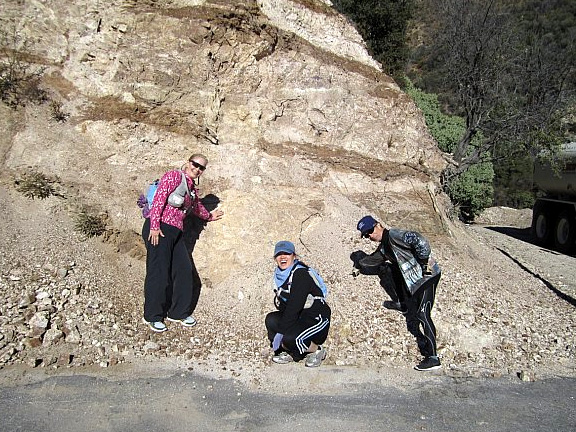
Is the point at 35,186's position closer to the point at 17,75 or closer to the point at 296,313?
the point at 17,75

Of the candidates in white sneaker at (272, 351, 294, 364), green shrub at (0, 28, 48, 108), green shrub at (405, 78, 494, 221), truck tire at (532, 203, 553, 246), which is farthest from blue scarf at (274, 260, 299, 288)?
green shrub at (405, 78, 494, 221)

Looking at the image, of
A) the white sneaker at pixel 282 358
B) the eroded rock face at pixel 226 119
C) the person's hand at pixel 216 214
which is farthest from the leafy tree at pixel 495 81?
the white sneaker at pixel 282 358

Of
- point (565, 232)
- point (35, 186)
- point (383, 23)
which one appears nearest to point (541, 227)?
point (565, 232)

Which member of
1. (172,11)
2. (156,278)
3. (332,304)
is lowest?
(332,304)

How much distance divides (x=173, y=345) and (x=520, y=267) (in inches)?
247

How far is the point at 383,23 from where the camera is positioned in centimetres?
1471

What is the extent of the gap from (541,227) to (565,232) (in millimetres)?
982

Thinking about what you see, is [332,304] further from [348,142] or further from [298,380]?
[348,142]

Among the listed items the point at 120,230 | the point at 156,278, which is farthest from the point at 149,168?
the point at 156,278

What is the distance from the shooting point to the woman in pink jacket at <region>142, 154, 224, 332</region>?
4871 millimetres

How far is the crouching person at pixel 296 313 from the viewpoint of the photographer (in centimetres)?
444

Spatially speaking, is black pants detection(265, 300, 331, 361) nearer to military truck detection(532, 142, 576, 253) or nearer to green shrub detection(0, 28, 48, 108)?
green shrub detection(0, 28, 48, 108)

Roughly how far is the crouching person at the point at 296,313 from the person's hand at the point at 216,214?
70.5 inches

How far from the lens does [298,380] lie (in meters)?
4.50
